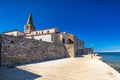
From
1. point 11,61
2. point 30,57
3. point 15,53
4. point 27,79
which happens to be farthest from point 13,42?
point 27,79

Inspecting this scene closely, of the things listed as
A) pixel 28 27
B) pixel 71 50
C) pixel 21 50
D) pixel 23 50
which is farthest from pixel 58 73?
pixel 28 27

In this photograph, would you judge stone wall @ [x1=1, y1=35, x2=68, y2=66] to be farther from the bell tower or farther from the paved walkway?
the bell tower

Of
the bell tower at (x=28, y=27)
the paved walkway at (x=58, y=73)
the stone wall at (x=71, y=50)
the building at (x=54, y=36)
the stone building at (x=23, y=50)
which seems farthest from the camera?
the bell tower at (x=28, y=27)

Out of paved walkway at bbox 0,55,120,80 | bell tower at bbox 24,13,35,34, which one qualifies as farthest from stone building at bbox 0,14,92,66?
bell tower at bbox 24,13,35,34

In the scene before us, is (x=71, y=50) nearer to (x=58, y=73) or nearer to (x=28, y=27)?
(x=58, y=73)

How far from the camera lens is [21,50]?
1174 centimetres

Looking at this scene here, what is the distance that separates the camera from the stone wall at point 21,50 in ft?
32.2

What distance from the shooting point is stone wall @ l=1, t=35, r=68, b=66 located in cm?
982

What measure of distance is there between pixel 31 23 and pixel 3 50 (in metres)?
43.6

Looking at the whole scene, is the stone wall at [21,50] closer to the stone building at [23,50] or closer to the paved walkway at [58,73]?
the stone building at [23,50]

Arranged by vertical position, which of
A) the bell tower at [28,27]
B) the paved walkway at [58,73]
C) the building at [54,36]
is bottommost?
the paved walkway at [58,73]

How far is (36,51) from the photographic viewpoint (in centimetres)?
1455

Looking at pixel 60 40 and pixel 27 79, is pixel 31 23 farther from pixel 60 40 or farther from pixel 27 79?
pixel 27 79

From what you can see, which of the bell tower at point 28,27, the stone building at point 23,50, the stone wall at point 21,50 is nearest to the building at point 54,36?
the bell tower at point 28,27
